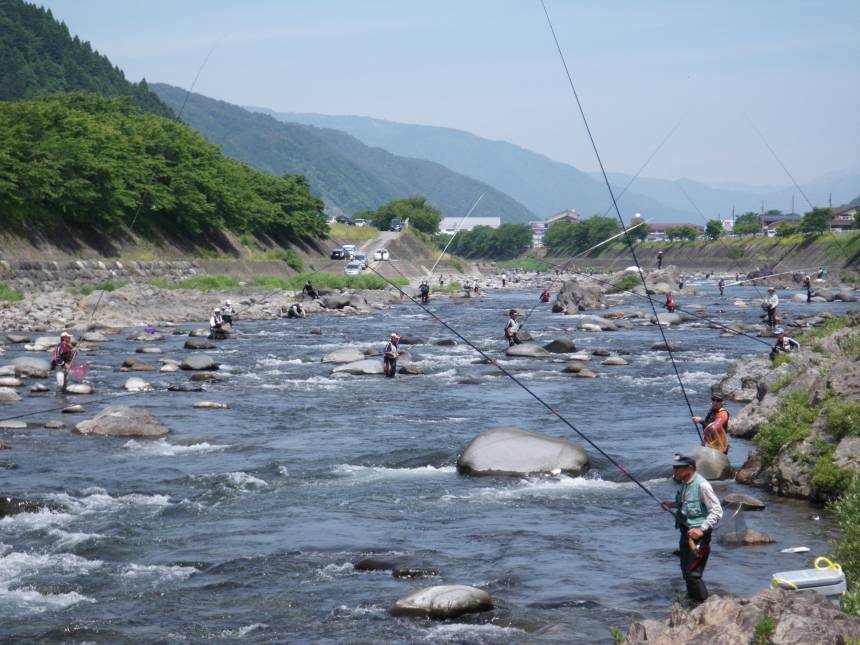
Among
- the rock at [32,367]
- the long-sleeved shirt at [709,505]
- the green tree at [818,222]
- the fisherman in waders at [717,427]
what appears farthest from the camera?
the green tree at [818,222]

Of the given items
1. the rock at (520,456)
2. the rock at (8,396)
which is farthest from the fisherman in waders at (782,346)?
the rock at (8,396)

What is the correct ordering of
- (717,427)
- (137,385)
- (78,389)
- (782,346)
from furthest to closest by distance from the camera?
1. (137,385)
2. (78,389)
3. (782,346)
4. (717,427)

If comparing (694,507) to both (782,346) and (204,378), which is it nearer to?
(782,346)

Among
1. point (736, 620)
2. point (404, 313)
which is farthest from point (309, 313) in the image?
point (736, 620)

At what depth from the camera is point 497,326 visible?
5009 cm

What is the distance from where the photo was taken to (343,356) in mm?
34281

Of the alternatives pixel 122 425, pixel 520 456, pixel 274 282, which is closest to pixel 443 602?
pixel 520 456

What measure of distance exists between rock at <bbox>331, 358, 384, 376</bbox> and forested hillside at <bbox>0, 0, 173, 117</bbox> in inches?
4768

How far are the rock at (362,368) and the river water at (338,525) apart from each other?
4355 millimetres

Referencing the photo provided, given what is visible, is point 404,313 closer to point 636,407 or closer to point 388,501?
point 636,407

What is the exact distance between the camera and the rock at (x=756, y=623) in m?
6.33

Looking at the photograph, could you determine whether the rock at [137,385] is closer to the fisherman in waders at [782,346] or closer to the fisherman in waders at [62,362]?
the fisherman in waders at [62,362]

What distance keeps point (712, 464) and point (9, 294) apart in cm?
4100

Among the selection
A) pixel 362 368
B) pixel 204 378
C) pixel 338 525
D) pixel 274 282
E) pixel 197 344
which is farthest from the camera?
pixel 274 282
